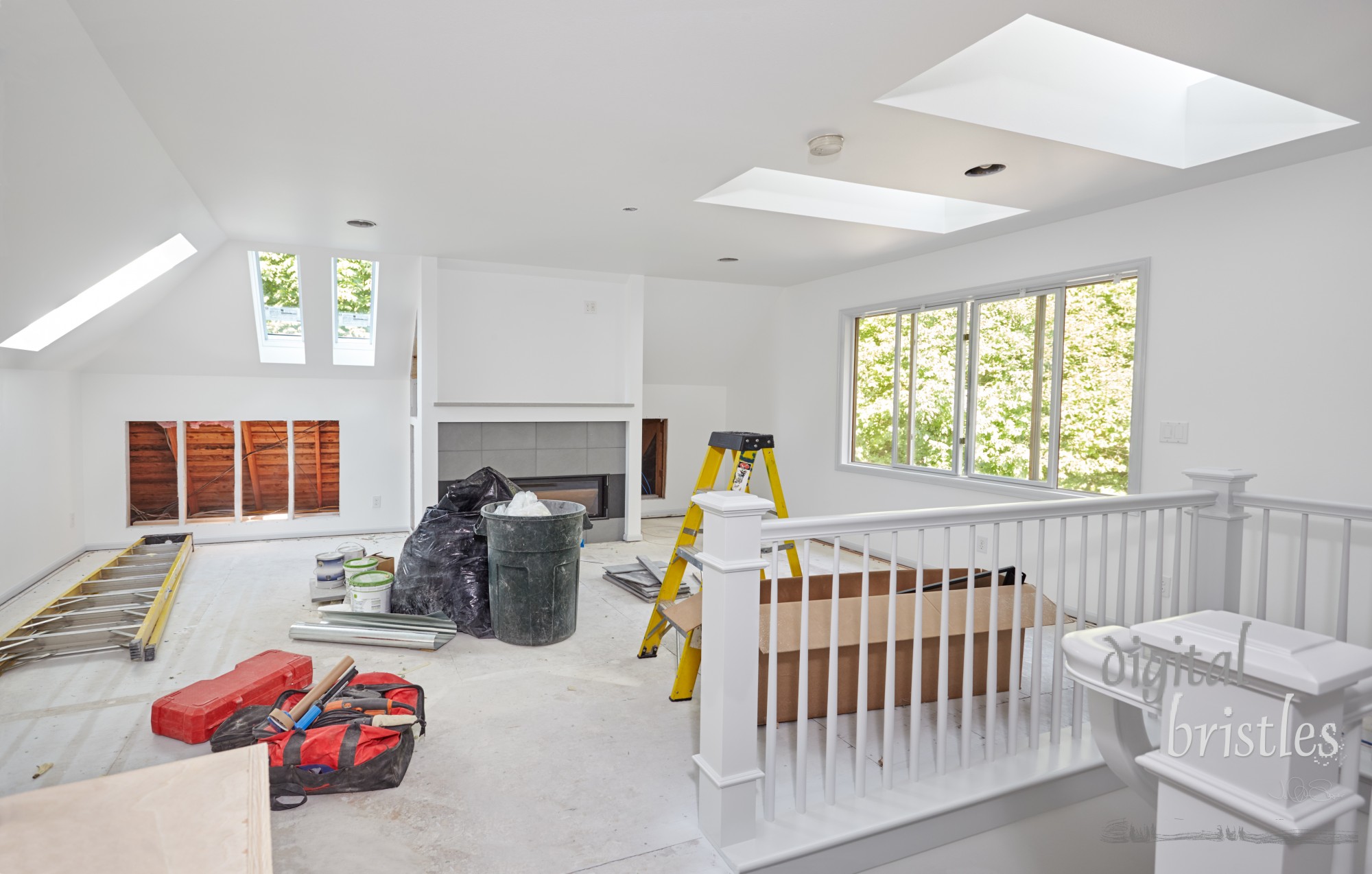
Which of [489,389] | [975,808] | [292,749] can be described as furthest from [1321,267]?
[489,389]

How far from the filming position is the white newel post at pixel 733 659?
1856 mm

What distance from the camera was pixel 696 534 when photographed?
3189 millimetres

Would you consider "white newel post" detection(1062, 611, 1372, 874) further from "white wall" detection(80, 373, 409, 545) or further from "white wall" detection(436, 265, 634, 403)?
"white wall" detection(80, 373, 409, 545)

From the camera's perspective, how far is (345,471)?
6348 mm

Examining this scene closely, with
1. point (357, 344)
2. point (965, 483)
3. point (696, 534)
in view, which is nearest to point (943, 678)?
point (696, 534)

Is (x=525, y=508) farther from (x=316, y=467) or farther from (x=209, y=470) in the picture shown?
(x=209, y=470)

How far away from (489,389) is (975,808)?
480 cm

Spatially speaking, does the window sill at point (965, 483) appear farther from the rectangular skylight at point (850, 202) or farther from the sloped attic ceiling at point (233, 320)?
the sloped attic ceiling at point (233, 320)

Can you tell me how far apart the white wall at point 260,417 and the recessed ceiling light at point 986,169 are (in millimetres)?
5150

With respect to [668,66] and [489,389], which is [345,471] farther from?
[668,66]

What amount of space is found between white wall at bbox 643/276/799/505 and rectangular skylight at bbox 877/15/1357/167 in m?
3.87

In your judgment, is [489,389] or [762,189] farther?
[489,389]

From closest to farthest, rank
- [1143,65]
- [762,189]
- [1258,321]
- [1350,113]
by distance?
[1350,113] → [1143,65] → [1258,321] → [762,189]

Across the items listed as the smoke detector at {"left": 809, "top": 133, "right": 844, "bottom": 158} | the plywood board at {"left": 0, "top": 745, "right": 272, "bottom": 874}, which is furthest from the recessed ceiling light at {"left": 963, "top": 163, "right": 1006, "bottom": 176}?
the plywood board at {"left": 0, "top": 745, "right": 272, "bottom": 874}
